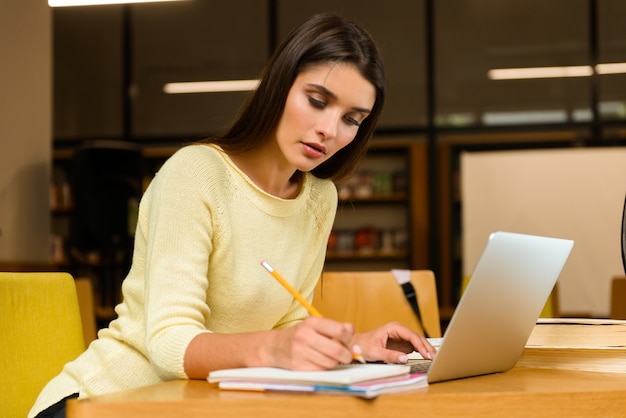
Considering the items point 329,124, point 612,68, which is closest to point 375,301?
point 329,124

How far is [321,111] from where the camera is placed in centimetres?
137

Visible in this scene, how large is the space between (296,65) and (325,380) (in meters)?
0.66

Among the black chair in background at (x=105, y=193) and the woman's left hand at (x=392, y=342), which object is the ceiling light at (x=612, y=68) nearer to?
the black chair in background at (x=105, y=193)

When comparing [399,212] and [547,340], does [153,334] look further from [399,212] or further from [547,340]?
[399,212]

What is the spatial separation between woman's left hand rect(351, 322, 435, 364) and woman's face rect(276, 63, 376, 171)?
0.29m

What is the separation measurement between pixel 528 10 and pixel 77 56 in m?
3.84

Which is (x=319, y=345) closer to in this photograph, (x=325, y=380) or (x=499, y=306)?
(x=325, y=380)

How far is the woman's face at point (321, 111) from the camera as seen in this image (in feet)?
4.46

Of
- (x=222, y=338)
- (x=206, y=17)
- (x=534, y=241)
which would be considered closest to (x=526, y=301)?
(x=534, y=241)

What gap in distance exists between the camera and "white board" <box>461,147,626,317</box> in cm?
550

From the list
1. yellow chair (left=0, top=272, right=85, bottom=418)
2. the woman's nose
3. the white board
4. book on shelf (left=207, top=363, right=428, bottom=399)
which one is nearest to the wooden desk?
book on shelf (left=207, top=363, right=428, bottom=399)

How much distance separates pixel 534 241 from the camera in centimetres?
109

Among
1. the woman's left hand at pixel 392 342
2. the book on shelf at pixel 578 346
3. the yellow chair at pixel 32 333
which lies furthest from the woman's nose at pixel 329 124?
the yellow chair at pixel 32 333

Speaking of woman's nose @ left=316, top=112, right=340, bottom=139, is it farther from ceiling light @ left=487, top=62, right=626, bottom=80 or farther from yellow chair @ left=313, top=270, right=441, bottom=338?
ceiling light @ left=487, top=62, right=626, bottom=80
